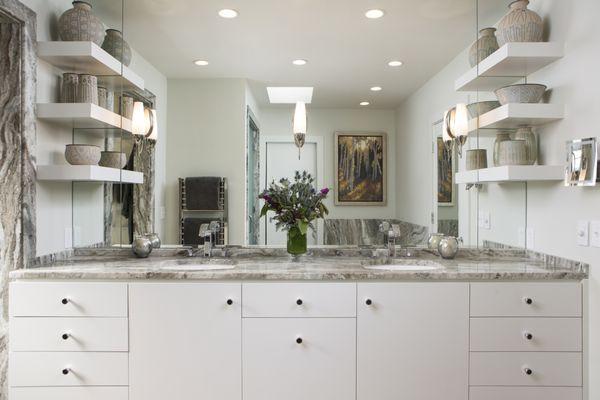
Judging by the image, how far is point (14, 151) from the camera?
2146 mm

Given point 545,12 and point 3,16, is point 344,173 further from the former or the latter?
point 3,16

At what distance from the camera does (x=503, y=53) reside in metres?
2.20

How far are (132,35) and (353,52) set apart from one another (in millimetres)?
1377

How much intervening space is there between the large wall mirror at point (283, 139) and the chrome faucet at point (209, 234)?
0.15 feet

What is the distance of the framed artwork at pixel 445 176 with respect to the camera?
2.66 m

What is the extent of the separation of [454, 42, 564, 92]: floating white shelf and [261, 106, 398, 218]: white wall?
0.49m

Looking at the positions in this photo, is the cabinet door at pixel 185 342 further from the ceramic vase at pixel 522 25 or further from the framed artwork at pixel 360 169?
the ceramic vase at pixel 522 25

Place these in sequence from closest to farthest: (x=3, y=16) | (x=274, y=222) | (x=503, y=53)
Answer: (x=3, y=16) < (x=503, y=53) < (x=274, y=222)

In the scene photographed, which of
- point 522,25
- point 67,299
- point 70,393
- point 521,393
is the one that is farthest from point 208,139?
point 521,393

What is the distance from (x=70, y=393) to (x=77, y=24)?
1.89m

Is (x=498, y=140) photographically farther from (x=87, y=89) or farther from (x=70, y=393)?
(x=70, y=393)

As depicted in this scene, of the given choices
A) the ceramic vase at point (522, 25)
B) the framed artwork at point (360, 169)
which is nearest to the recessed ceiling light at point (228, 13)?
the framed artwork at point (360, 169)

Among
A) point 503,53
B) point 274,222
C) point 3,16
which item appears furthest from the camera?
point 274,222

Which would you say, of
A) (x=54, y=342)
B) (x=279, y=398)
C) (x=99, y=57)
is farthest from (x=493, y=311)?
(x=99, y=57)
